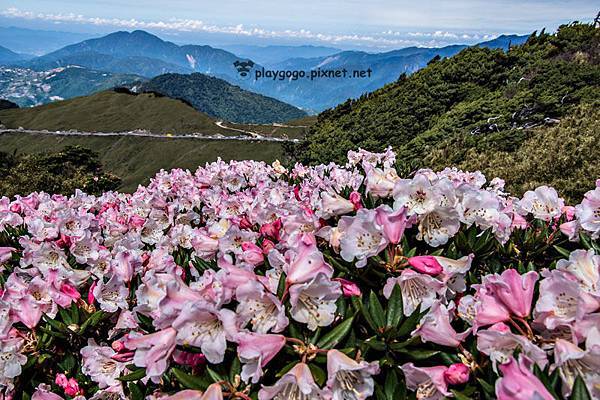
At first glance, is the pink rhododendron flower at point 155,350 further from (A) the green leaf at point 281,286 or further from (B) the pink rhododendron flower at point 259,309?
(A) the green leaf at point 281,286

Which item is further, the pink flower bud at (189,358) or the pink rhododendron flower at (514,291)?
the pink flower bud at (189,358)

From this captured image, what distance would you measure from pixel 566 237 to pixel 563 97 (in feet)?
52.4

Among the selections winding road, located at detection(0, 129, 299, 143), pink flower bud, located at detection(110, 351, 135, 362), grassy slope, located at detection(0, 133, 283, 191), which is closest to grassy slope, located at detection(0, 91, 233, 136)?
winding road, located at detection(0, 129, 299, 143)

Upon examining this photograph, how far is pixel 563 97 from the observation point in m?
16.5

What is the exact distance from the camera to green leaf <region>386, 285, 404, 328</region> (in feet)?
6.70

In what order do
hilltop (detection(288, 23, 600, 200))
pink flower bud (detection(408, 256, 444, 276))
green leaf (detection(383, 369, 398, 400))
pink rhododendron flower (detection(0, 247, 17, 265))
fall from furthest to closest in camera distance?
hilltop (detection(288, 23, 600, 200)) → pink rhododendron flower (detection(0, 247, 17, 265)) → pink flower bud (detection(408, 256, 444, 276)) → green leaf (detection(383, 369, 398, 400))

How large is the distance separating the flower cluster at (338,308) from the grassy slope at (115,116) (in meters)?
91.4

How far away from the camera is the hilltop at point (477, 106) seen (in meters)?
15.4

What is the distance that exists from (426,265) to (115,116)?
12278 centimetres

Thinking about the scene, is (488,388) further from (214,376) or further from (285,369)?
(214,376)

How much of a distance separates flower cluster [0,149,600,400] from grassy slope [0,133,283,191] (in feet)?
206

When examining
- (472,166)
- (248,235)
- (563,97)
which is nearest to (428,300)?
(248,235)

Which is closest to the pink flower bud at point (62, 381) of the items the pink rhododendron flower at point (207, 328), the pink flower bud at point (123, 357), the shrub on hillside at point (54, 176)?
the pink flower bud at point (123, 357)

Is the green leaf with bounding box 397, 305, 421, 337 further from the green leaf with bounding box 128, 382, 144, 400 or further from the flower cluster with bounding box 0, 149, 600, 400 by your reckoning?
the green leaf with bounding box 128, 382, 144, 400
